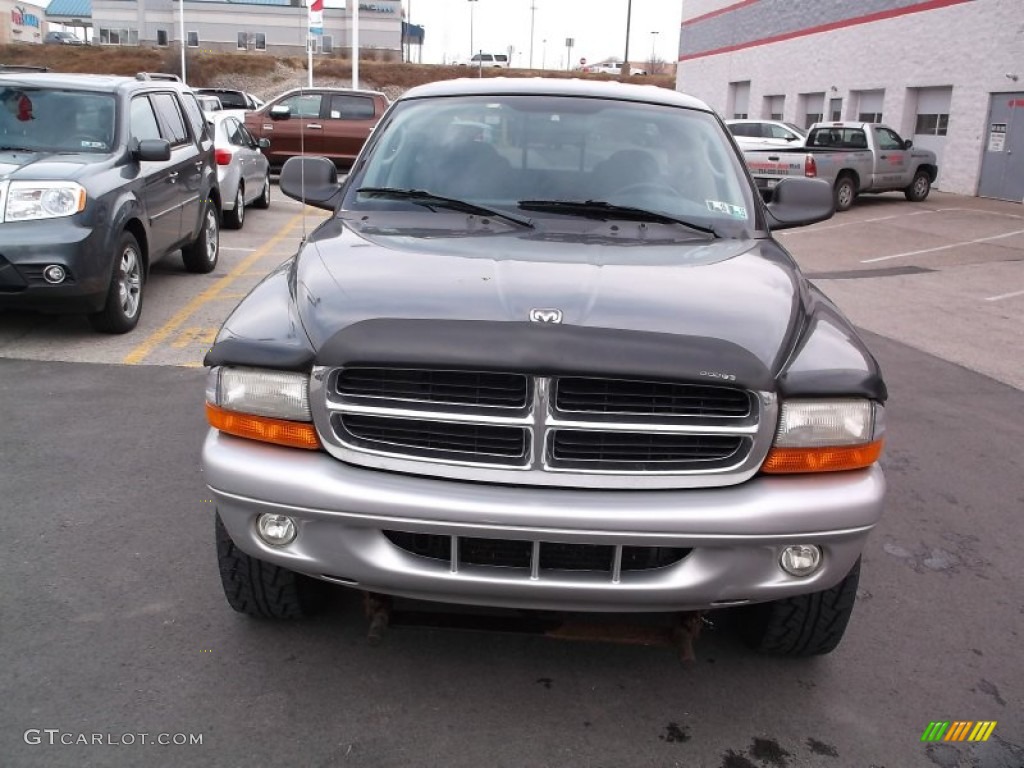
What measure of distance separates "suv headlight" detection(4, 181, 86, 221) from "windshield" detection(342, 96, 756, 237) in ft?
10.7

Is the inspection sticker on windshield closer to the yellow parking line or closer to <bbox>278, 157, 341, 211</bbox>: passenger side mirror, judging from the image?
<bbox>278, 157, 341, 211</bbox>: passenger side mirror

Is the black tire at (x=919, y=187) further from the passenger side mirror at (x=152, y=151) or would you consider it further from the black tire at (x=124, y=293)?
the black tire at (x=124, y=293)

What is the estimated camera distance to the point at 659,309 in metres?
2.73

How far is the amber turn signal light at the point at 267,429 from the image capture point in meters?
2.65

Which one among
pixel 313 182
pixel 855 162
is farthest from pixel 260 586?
pixel 855 162

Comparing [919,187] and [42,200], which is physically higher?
[42,200]

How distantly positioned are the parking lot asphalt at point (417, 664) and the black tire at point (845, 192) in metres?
15.2

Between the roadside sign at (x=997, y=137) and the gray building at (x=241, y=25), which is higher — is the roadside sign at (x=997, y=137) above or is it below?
below

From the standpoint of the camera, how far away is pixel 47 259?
252 inches

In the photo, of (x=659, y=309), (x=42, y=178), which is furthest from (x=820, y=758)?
(x=42, y=178)

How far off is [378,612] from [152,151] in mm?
5490

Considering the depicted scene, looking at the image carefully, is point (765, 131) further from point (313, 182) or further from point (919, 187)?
point (313, 182)

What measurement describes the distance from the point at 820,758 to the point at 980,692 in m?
0.74

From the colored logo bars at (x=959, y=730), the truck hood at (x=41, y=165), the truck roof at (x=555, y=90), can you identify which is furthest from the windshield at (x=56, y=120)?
the colored logo bars at (x=959, y=730)
